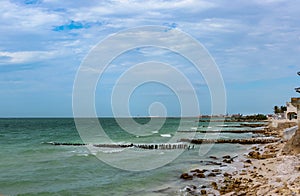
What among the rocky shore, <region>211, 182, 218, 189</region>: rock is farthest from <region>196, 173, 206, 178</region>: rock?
<region>211, 182, 218, 189</region>: rock

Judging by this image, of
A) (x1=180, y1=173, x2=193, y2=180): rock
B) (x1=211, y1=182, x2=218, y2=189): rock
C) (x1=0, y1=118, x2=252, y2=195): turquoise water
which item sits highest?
(x1=211, y1=182, x2=218, y2=189): rock

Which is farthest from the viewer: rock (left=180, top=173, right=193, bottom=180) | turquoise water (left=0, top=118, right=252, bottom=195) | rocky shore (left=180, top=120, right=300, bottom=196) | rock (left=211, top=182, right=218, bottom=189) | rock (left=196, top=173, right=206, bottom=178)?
rock (left=196, top=173, right=206, bottom=178)

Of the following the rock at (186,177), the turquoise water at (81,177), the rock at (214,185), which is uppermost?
the rock at (214,185)

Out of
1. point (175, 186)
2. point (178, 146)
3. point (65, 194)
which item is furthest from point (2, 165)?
point (178, 146)

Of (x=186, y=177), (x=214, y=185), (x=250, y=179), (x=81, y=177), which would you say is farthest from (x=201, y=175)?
(x=81, y=177)

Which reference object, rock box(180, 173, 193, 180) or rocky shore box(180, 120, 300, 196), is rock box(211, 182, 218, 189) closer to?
rocky shore box(180, 120, 300, 196)

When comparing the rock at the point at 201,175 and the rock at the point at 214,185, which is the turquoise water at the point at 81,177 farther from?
the rock at the point at 214,185

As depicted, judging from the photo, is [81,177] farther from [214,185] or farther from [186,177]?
[214,185]

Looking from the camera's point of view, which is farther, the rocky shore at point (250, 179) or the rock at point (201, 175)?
the rock at point (201, 175)

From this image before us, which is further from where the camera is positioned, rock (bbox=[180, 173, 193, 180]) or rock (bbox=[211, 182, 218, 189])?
rock (bbox=[180, 173, 193, 180])

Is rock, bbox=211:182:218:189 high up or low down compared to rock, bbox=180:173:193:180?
up

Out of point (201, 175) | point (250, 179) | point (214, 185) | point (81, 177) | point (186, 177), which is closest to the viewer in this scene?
point (214, 185)

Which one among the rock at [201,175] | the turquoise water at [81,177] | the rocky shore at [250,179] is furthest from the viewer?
the rock at [201,175]

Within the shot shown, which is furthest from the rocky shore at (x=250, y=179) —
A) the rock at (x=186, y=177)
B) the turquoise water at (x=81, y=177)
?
the turquoise water at (x=81, y=177)
